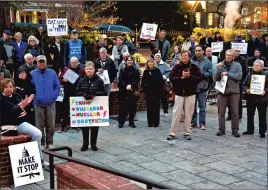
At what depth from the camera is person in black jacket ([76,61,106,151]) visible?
8.43 m

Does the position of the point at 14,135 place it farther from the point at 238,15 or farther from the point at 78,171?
the point at 238,15

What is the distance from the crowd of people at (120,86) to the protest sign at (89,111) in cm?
14

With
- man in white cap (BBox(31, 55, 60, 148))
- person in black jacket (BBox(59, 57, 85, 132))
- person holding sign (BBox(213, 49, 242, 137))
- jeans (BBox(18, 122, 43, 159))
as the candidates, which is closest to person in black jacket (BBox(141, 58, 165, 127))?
person holding sign (BBox(213, 49, 242, 137))

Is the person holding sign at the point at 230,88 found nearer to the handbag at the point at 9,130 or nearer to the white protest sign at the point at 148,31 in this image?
the handbag at the point at 9,130

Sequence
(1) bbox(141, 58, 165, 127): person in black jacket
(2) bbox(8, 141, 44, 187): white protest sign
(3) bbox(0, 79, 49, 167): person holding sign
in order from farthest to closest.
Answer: (1) bbox(141, 58, 165, 127): person in black jacket → (3) bbox(0, 79, 49, 167): person holding sign → (2) bbox(8, 141, 44, 187): white protest sign

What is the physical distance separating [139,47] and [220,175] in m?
15.2

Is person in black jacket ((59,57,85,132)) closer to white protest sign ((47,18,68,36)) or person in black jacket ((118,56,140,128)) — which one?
person in black jacket ((118,56,140,128))

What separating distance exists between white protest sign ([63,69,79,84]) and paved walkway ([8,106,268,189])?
1.33 metres

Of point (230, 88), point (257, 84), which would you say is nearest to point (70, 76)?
point (230, 88)

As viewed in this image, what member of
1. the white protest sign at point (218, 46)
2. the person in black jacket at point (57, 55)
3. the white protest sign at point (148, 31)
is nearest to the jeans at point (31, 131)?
the person in black jacket at point (57, 55)

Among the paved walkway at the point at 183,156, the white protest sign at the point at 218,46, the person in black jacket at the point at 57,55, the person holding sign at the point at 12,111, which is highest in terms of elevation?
the white protest sign at the point at 218,46

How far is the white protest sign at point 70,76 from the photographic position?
963 centimetres

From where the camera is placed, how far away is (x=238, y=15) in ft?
106

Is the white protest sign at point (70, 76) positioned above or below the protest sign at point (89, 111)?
above
